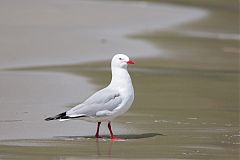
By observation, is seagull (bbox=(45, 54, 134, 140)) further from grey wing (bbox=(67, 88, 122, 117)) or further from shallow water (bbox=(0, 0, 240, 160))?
shallow water (bbox=(0, 0, 240, 160))

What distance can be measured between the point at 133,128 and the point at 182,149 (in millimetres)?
1424

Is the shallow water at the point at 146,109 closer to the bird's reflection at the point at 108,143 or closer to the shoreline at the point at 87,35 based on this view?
the bird's reflection at the point at 108,143

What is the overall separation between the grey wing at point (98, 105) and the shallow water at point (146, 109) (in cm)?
30

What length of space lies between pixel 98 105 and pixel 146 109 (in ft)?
6.46

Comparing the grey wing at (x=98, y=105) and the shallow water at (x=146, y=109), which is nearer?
the shallow water at (x=146, y=109)

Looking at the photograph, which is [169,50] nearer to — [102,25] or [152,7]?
[102,25]

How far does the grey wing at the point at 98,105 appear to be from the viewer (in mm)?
8836

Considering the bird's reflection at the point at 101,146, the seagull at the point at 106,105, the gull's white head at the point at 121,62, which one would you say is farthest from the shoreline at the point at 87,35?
the bird's reflection at the point at 101,146

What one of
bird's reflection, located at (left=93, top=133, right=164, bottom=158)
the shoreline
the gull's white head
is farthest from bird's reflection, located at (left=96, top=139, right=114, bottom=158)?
the shoreline

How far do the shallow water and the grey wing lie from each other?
303mm

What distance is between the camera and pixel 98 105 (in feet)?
29.3

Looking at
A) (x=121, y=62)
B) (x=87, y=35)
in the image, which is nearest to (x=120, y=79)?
(x=121, y=62)

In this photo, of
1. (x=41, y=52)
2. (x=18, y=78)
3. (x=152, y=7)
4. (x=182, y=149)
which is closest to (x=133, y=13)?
(x=152, y=7)

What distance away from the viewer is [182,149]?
8273mm
